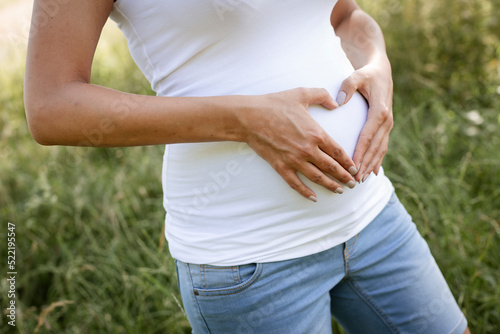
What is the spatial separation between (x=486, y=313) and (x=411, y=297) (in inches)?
32.9

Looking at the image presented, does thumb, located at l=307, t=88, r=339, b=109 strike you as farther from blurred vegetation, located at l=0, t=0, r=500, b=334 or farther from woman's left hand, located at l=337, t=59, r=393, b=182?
blurred vegetation, located at l=0, t=0, r=500, b=334

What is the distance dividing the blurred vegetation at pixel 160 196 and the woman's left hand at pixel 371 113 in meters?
0.81

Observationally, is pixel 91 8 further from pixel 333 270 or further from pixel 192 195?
pixel 333 270

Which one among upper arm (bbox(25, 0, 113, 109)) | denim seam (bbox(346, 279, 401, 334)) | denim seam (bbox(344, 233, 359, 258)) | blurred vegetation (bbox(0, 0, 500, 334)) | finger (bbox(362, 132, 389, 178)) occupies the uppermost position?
upper arm (bbox(25, 0, 113, 109))

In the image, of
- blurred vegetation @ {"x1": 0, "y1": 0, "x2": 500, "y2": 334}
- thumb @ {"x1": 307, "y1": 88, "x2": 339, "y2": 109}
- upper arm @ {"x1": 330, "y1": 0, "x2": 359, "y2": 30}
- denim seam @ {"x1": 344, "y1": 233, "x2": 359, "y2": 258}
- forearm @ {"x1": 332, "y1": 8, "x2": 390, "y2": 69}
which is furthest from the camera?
blurred vegetation @ {"x1": 0, "y1": 0, "x2": 500, "y2": 334}

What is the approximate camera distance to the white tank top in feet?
3.06

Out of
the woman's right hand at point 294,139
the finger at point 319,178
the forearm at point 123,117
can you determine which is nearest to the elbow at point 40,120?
the forearm at point 123,117

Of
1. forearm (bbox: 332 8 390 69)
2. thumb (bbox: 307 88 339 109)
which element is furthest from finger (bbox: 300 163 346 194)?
forearm (bbox: 332 8 390 69)

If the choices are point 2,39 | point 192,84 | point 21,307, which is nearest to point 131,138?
point 192,84

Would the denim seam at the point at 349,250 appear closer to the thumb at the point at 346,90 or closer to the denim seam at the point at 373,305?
the denim seam at the point at 373,305

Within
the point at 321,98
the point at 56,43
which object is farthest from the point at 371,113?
the point at 56,43

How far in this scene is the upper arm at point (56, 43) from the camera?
853 millimetres

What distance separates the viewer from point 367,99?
44.3 inches

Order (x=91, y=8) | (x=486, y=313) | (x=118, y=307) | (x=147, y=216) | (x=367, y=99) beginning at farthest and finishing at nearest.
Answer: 1. (x=147, y=216)
2. (x=118, y=307)
3. (x=486, y=313)
4. (x=367, y=99)
5. (x=91, y=8)
